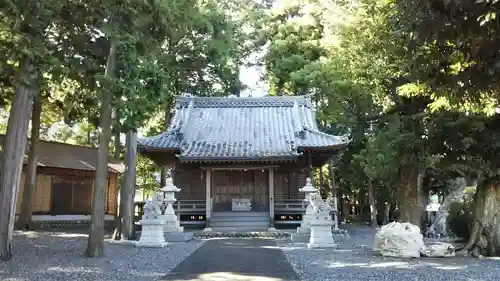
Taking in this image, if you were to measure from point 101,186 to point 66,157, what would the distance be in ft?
47.3

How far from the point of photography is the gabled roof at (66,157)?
21986 millimetres

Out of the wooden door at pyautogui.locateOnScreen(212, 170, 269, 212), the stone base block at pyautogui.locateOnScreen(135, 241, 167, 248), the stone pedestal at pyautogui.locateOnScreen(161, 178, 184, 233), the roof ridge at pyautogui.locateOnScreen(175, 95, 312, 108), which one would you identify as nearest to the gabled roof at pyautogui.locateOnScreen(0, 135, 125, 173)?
the roof ridge at pyautogui.locateOnScreen(175, 95, 312, 108)

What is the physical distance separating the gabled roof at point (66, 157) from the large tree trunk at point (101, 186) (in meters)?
12.1

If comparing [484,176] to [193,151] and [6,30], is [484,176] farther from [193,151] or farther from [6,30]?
[193,151]

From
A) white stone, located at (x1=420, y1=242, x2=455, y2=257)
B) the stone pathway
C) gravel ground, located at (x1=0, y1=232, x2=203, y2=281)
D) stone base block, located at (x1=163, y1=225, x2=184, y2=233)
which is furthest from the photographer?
stone base block, located at (x1=163, y1=225, x2=184, y2=233)

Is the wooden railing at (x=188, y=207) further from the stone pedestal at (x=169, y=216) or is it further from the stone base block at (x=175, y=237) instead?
the stone base block at (x=175, y=237)

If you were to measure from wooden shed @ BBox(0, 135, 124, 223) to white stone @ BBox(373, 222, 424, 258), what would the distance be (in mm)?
15549

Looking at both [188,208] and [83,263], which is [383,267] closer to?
[83,263]

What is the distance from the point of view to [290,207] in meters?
18.7

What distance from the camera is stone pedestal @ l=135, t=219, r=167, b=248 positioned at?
41.2 feet

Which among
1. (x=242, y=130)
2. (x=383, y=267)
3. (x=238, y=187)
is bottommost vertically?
(x=383, y=267)

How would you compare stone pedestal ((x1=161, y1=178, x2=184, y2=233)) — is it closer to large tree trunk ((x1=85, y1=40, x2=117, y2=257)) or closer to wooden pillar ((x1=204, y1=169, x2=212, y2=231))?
wooden pillar ((x1=204, y1=169, x2=212, y2=231))

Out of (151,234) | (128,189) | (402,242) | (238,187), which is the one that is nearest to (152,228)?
(151,234)

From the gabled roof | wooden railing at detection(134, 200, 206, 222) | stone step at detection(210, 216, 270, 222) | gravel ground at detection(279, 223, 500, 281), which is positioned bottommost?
gravel ground at detection(279, 223, 500, 281)
